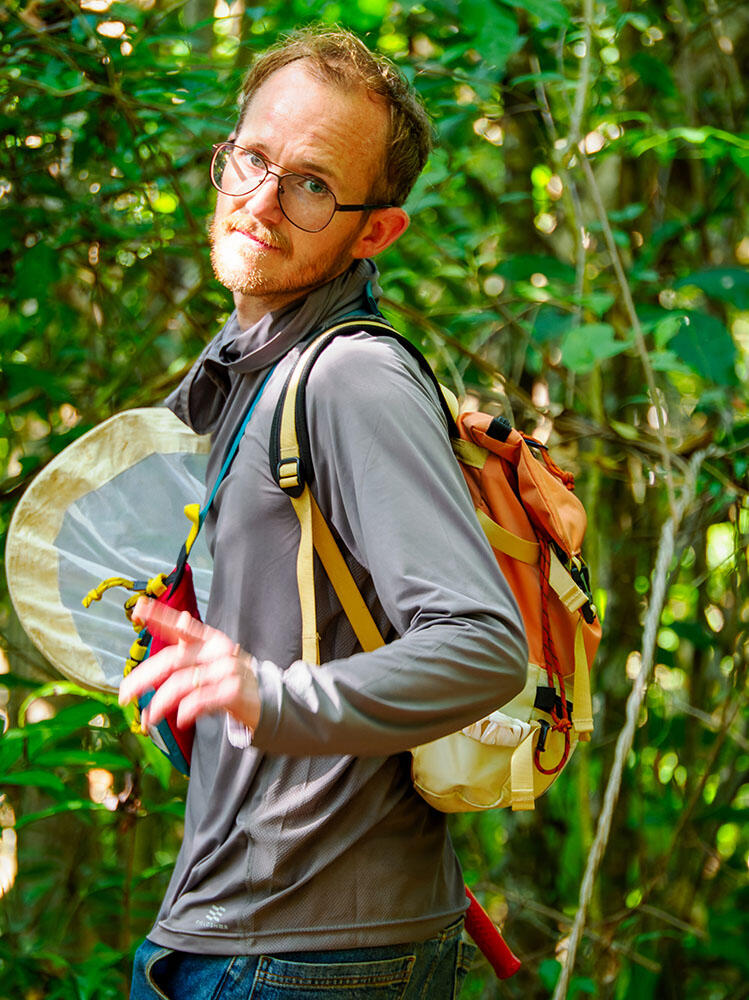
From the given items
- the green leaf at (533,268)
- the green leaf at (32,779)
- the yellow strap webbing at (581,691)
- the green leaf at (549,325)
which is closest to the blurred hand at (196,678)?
the yellow strap webbing at (581,691)

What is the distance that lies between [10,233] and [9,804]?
52.6 inches

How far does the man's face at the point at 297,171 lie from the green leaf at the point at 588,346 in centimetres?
72

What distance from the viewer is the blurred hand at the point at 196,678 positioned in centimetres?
77

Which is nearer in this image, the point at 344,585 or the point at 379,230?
the point at 344,585

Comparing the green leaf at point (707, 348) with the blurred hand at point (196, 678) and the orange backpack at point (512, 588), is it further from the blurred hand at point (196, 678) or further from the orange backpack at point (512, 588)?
the blurred hand at point (196, 678)

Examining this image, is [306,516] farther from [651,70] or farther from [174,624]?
[651,70]

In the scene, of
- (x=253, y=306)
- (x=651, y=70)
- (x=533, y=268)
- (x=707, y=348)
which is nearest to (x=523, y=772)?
(x=253, y=306)

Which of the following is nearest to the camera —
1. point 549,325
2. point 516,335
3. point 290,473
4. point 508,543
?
point 290,473

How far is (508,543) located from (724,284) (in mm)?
1311

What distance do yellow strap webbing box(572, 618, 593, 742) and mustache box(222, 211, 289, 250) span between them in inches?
21.7

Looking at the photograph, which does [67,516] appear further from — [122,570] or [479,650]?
[479,650]

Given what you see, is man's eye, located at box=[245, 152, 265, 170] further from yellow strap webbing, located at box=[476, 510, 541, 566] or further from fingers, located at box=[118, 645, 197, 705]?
fingers, located at box=[118, 645, 197, 705]

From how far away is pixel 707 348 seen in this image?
6.70 ft

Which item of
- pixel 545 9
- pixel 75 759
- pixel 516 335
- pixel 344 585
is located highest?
pixel 545 9
